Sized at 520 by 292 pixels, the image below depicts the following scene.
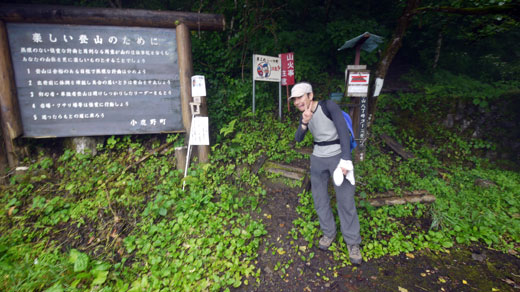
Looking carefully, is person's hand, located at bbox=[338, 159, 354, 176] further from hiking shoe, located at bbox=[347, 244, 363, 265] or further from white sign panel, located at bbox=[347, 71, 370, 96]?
white sign panel, located at bbox=[347, 71, 370, 96]

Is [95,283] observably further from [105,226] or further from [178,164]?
[178,164]

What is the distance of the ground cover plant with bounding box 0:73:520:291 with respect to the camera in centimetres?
287

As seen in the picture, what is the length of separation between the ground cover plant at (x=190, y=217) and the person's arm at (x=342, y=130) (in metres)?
1.46

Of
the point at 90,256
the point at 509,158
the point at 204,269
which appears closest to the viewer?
the point at 204,269

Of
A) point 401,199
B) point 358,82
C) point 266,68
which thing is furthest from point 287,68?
point 401,199

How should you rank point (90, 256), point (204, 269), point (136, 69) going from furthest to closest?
point (136, 69), point (90, 256), point (204, 269)

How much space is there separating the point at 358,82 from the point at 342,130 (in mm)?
2368

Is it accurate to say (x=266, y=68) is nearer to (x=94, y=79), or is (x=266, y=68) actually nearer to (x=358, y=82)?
(x=358, y=82)

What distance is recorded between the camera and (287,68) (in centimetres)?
670

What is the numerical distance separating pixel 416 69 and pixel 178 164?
9471 mm

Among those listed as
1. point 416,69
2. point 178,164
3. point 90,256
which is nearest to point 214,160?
point 178,164

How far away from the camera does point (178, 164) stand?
4.70 meters

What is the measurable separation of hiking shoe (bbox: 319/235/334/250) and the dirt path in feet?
0.27

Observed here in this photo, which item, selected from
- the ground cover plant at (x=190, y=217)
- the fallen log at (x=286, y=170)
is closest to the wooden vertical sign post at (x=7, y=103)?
the ground cover plant at (x=190, y=217)
